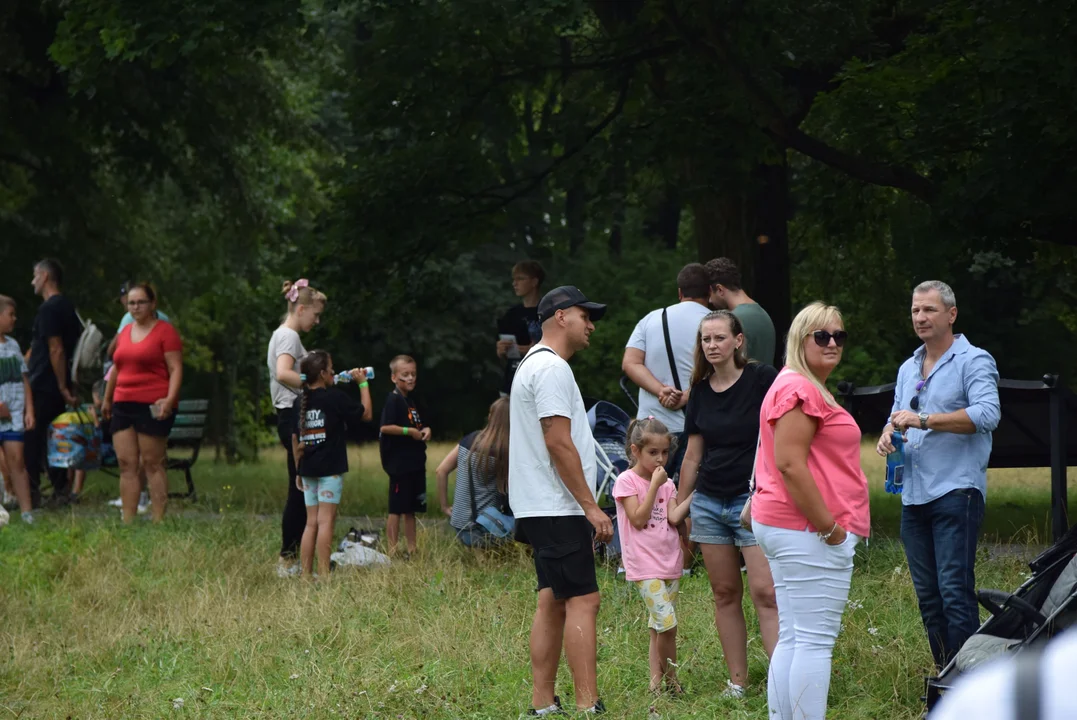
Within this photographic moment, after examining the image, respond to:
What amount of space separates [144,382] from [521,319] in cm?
359

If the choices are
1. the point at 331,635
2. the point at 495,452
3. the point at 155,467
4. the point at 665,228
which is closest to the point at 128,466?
the point at 155,467

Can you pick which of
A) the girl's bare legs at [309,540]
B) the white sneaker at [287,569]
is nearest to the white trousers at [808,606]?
the girl's bare legs at [309,540]

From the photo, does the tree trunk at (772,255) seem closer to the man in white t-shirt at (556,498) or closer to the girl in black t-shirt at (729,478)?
the girl in black t-shirt at (729,478)

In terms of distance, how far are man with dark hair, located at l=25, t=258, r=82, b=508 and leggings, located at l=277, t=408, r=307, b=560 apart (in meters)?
3.93

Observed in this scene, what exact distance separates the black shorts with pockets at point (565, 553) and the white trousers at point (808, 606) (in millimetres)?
990

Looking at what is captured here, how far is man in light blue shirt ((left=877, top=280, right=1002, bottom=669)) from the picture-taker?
586 centimetres

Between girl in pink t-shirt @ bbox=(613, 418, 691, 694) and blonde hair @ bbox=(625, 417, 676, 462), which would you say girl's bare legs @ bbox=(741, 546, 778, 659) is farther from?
blonde hair @ bbox=(625, 417, 676, 462)

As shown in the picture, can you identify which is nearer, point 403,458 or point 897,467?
point 897,467

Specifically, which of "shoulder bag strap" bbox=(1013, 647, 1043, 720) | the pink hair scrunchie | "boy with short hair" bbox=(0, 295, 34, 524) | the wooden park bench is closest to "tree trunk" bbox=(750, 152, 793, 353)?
the pink hair scrunchie

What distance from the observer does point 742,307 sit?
795cm

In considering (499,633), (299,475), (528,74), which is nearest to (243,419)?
(528,74)

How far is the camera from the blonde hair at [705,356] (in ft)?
20.1

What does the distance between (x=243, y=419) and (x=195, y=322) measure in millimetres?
3886

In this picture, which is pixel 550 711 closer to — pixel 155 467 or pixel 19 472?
pixel 155 467
